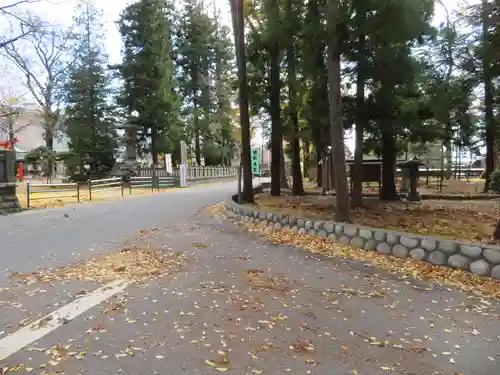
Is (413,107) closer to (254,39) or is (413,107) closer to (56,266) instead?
(254,39)

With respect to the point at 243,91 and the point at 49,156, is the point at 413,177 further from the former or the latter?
the point at 49,156

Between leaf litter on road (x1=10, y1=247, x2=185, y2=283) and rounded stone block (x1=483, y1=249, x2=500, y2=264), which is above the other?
rounded stone block (x1=483, y1=249, x2=500, y2=264)

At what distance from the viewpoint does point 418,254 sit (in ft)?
20.2

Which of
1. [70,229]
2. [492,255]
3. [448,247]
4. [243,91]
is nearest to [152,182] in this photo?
[243,91]

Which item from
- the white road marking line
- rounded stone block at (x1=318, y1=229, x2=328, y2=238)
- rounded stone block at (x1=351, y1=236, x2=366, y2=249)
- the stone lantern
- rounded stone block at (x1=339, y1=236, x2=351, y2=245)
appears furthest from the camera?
the stone lantern

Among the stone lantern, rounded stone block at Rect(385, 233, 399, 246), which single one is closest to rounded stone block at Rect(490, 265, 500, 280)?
rounded stone block at Rect(385, 233, 399, 246)

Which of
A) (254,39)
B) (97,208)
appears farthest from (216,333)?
(254,39)

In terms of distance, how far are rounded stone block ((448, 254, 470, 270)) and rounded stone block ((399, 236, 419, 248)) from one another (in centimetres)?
60

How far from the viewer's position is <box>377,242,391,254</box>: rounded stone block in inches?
261

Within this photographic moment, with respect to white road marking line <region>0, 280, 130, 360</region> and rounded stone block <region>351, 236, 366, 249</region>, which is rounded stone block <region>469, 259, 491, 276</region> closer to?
rounded stone block <region>351, 236, 366, 249</region>

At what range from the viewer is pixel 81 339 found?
10.9 ft

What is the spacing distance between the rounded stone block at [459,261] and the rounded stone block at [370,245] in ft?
4.37

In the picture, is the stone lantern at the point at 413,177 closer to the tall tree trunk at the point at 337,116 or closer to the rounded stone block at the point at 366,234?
the tall tree trunk at the point at 337,116

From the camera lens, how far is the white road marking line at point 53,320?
127 inches
